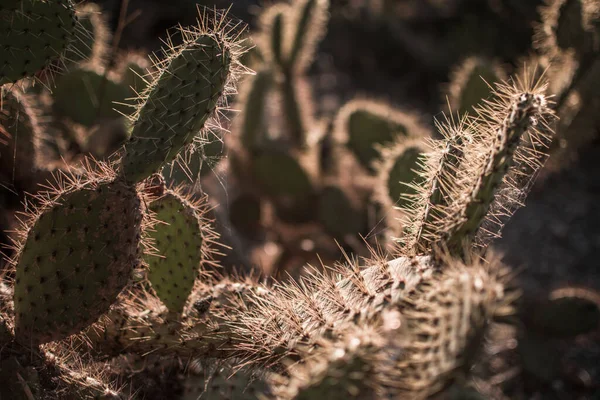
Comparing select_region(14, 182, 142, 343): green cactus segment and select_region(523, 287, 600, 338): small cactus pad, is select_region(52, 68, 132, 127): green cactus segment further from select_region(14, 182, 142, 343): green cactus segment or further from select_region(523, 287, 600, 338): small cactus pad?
select_region(523, 287, 600, 338): small cactus pad

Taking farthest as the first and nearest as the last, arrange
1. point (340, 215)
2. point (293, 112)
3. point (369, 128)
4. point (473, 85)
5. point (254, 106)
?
1. point (293, 112)
2. point (254, 106)
3. point (369, 128)
4. point (340, 215)
5. point (473, 85)

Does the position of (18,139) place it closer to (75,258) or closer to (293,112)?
(75,258)

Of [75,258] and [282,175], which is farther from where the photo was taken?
[282,175]

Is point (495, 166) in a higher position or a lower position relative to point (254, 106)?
higher

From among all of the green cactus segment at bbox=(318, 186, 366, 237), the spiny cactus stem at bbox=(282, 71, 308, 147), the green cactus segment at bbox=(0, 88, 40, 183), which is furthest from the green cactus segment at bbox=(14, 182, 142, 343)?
the spiny cactus stem at bbox=(282, 71, 308, 147)

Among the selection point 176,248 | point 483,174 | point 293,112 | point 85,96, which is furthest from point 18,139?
point 293,112

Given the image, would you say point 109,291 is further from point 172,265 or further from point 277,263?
point 277,263
